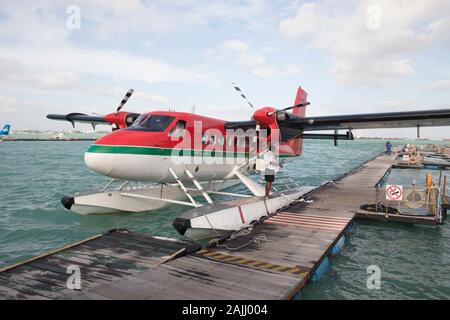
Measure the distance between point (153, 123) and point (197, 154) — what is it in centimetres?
191

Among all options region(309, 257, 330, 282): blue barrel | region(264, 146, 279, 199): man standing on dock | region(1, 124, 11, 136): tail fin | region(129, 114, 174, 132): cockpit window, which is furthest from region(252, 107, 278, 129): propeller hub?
region(1, 124, 11, 136): tail fin

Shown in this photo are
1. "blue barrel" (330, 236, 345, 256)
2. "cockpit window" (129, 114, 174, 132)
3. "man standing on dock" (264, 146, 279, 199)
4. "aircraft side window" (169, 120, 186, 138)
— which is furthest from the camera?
"man standing on dock" (264, 146, 279, 199)

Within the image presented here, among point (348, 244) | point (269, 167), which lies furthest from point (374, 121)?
point (348, 244)

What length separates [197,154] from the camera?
403 inches

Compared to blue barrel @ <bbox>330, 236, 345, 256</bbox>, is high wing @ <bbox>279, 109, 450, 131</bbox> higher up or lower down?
higher up

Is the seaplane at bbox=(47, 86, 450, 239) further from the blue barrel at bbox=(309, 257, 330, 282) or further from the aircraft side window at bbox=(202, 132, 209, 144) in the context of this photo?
the blue barrel at bbox=(309, 257, 330, 282)

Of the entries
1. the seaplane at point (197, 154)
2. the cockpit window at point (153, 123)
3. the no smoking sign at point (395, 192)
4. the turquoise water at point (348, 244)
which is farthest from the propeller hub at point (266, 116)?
the turquoise water at point (348, 244)

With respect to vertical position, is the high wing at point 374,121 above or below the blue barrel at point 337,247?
above

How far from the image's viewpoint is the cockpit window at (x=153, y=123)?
8992mm

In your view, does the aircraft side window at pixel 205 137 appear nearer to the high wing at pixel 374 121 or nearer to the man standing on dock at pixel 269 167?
the man standing on dock at pixel 269 167

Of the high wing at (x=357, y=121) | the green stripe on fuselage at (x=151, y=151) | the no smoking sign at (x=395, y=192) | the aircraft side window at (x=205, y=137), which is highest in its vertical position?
the high wing at (x=357, y=121)

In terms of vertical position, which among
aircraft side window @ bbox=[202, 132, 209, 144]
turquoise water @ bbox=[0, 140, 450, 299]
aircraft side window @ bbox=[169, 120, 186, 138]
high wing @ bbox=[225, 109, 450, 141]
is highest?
high wing @ bbox=[225, 109, 450, 141]

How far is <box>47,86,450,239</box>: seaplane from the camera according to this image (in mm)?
Result: 8250
